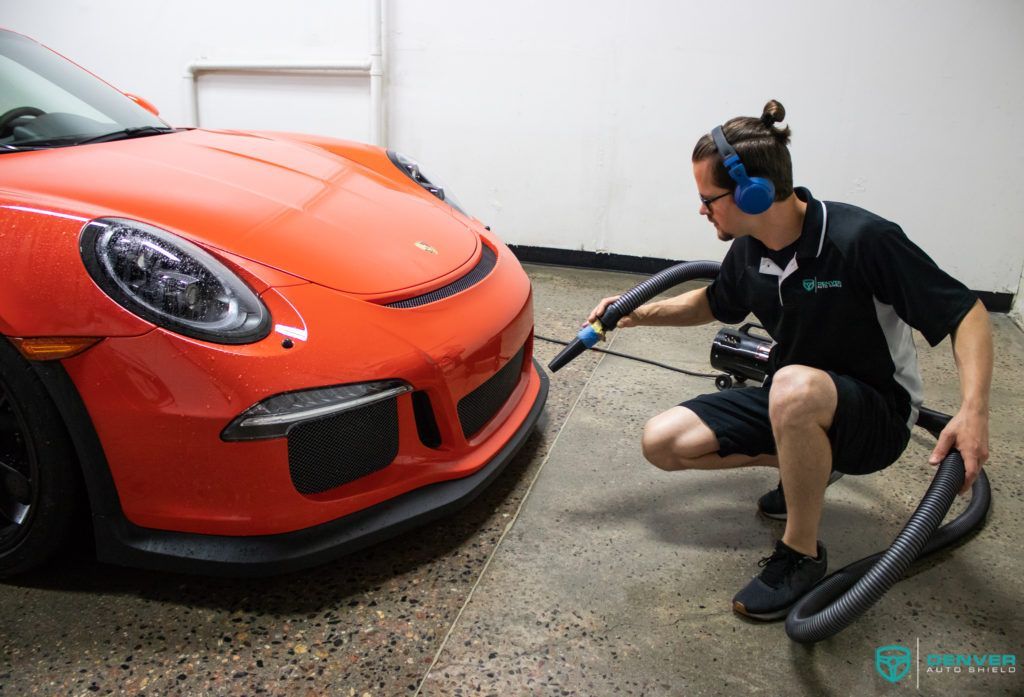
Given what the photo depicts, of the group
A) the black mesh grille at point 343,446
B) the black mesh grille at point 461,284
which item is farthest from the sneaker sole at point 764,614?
the black mesh grille at point 461,284

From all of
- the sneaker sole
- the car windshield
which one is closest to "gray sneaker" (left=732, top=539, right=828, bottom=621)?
the sneaker sole

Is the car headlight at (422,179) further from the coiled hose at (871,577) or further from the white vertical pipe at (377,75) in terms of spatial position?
the white vertical pipe at (377,75)

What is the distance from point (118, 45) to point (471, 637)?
458 centimetres

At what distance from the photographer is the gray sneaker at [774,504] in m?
1.73

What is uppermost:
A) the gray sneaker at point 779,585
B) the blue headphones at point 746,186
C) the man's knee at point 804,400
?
the blue headphones at point 746,186

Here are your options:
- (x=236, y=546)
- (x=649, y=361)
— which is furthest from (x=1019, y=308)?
(x=236, y=546)

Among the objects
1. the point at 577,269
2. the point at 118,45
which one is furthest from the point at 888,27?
the point at 118,45

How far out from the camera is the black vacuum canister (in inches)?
89.0

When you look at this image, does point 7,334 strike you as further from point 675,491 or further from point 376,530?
point 675,491

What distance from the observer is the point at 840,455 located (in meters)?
1.44

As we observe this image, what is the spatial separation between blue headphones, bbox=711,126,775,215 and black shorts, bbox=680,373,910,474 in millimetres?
359

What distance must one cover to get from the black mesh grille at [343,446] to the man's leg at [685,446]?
0.60m

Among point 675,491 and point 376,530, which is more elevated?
point 376,530

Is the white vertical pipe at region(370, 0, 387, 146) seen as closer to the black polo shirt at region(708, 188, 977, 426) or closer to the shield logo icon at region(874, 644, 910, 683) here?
the black polo shirt at region(708, 188, 977, 426)
